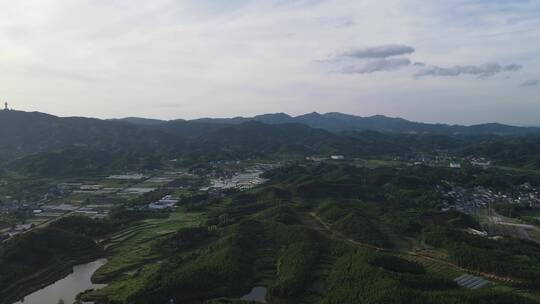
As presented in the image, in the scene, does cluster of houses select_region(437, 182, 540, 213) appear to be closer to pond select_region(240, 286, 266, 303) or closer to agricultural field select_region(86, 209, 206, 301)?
pond select_region(240, 286, 266, 303)

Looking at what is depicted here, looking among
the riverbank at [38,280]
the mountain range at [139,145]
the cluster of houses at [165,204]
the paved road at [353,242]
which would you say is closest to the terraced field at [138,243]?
the cluster of houses at [165,204]

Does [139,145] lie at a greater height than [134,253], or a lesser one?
greater

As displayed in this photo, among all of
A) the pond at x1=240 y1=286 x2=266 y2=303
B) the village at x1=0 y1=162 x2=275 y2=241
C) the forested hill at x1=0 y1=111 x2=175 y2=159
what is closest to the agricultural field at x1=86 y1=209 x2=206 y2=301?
the village at x1=0 y1=162 x2=275 y2=241

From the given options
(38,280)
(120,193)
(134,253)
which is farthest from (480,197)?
(38,280)

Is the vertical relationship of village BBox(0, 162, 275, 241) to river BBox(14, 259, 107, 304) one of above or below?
above

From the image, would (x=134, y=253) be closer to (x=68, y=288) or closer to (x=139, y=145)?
(x=68, y=288)

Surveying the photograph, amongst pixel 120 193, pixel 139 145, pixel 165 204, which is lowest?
pixel 165 204
